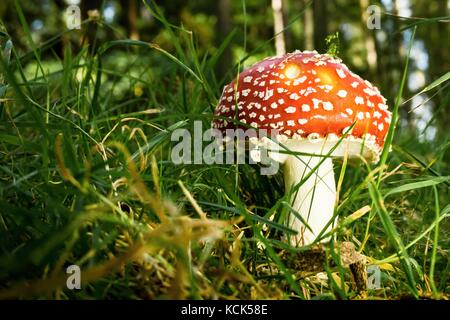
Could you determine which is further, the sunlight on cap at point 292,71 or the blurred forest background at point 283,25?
the blurred forest background at point 283,25

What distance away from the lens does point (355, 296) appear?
1.07 m

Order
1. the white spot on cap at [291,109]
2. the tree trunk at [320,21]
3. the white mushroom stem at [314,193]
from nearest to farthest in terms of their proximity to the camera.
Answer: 1. the white spot on cap at [291,109]
2. the white mushroom stem at [314,193]
3. the tree trunk at [320,21]

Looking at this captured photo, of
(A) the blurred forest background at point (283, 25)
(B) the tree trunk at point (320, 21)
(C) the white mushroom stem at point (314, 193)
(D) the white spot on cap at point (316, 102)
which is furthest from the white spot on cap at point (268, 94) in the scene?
(B) the tree trunk at point (320, 21)

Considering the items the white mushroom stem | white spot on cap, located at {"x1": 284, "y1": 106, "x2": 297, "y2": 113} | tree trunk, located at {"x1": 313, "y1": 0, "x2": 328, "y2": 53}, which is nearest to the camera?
white spot on cap, located at {"x1": 284, "y1": 106, "x2": 297, "y2": 113}

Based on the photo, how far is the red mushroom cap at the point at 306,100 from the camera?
4.41 feet

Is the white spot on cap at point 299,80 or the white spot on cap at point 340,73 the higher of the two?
the white spot on cap at point 340,73

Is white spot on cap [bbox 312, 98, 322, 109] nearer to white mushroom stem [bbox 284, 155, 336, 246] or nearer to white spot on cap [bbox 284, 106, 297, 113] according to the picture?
white spot on cap [bbox 284, 106, 297, 113]

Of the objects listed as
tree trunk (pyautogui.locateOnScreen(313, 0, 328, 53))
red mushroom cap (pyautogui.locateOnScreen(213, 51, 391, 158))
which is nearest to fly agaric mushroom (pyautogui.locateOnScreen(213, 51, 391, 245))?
red mushroom cap (pyautogui.locateOnScreen(213, 51, 391, 158))

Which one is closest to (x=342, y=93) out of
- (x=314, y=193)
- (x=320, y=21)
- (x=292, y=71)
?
(x=292, y=71)

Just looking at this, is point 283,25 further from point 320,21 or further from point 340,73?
point 340,73

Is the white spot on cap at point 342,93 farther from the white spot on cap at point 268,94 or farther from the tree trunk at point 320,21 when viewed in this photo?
the tree trunk at point 320,21

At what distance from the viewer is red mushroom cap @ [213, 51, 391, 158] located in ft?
4.41

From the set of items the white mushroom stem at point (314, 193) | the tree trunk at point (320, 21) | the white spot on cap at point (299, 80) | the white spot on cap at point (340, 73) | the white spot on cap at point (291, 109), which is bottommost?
the white mushroom stem at point (314, 193)
